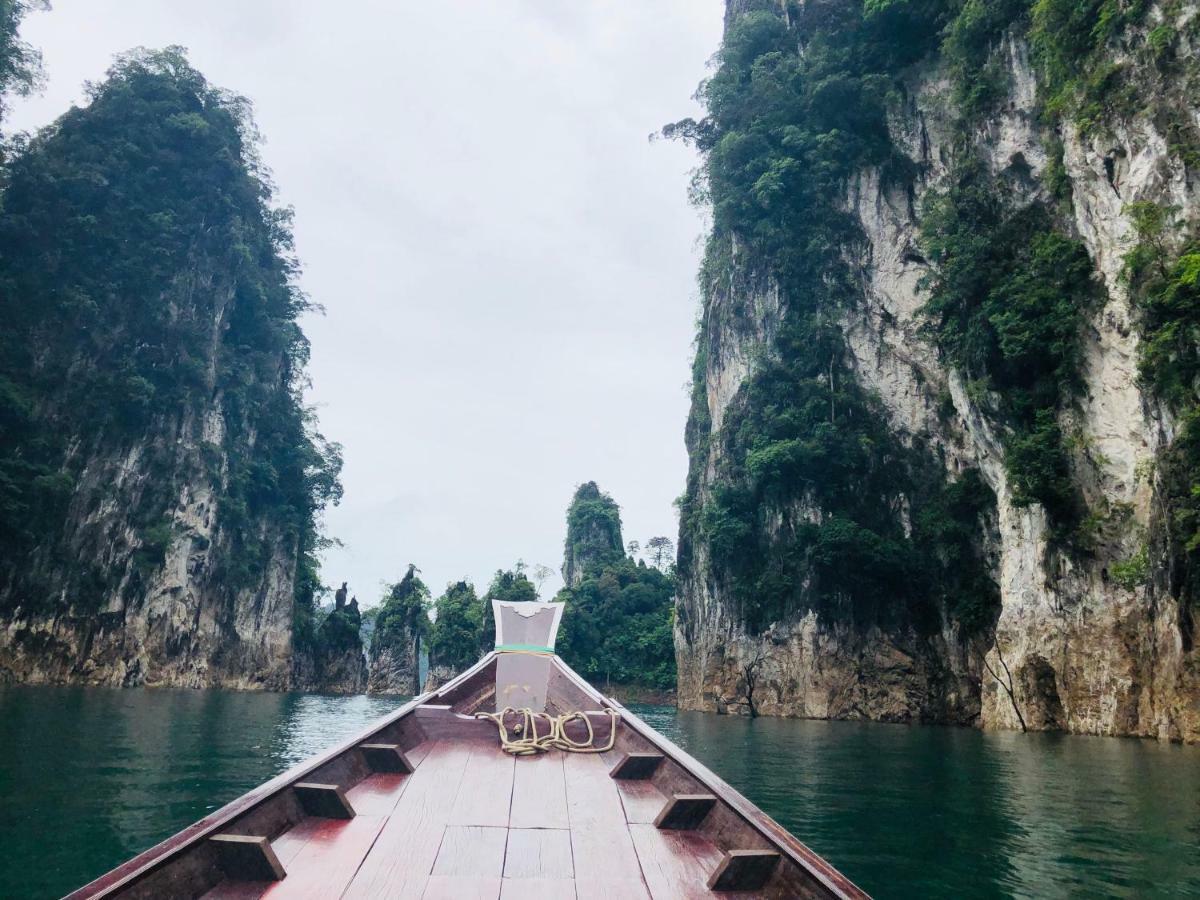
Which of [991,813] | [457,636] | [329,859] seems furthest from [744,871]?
[457,636]

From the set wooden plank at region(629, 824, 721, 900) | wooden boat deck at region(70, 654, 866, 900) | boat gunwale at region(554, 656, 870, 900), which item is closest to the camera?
boat gunwale at region(554, 656, 870, 900)

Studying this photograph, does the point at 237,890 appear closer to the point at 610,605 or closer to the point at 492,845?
the point at 492,845

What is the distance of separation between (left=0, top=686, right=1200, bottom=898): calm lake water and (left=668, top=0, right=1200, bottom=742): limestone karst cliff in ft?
14.8

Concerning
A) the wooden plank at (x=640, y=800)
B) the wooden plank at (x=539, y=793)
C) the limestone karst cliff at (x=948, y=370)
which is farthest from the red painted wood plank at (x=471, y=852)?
the limestone karst cliff at (x=948, y=370)

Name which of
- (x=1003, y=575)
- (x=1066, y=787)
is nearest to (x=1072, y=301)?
(x=1003, y=575)

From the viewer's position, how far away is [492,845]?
8.21 feet

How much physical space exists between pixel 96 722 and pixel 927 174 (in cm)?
2674

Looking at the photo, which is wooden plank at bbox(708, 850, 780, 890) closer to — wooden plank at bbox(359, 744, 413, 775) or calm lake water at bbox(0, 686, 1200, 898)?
wooden plank at bbox(359, 744, 413, 775)

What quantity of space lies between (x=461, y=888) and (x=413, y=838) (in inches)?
20.9

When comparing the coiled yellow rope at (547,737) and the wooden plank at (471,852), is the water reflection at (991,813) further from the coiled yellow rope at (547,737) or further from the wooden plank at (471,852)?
the wooden plank at (471,852)

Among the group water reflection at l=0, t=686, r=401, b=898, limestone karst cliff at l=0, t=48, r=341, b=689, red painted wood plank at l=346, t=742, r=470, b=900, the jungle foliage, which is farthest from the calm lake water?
limestone karst cliff at l=0, t=48, r=341, b=689

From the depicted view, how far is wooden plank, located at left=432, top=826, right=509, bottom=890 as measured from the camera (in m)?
2.23

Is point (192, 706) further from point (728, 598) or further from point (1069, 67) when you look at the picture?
point (1069, 67)

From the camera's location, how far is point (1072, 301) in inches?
670
